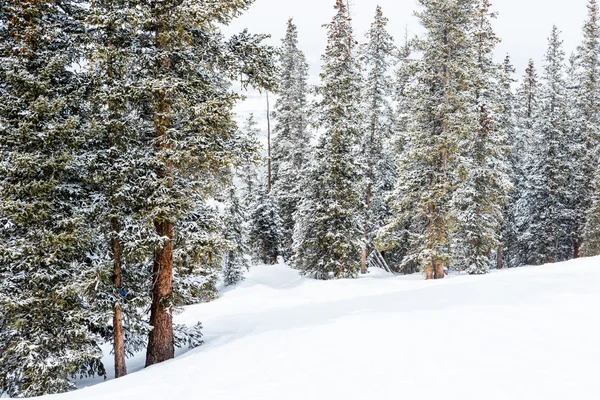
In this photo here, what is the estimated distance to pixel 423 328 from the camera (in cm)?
681

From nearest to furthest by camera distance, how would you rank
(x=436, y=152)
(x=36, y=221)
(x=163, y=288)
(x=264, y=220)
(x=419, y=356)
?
1. (x=419, y=356)
2. (x=36, y=221)
3. (x=163, y=288)
4. (x=436, y=152)
5. (x=264, y=220)

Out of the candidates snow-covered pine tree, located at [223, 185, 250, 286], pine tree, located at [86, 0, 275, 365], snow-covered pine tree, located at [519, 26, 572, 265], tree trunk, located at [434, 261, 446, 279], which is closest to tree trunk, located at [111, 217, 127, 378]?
pine tree, located at [86, 0, 275, 365]

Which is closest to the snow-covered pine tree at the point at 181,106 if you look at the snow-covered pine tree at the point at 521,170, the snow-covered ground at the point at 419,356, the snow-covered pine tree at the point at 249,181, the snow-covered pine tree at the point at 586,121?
the snow-covered ground at the point at 419,356

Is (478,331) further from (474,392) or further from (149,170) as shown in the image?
(149,170)

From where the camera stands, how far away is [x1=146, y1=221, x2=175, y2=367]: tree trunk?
9453 mm

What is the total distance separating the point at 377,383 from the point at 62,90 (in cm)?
881

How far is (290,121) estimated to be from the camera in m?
34.2

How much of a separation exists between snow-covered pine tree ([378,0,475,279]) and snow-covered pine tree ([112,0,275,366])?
33.6 ft

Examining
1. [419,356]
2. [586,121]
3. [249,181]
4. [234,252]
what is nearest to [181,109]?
[419,356]

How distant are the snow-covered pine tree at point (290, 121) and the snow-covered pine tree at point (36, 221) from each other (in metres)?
24.3

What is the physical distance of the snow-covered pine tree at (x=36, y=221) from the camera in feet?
27.1

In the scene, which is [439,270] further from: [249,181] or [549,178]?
[249,181]

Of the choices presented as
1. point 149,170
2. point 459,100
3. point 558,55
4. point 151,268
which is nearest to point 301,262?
point 459,100

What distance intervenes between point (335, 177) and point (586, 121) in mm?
21601
